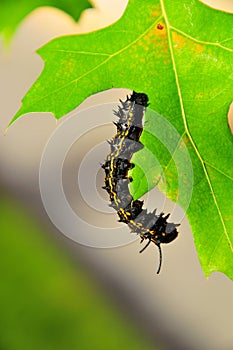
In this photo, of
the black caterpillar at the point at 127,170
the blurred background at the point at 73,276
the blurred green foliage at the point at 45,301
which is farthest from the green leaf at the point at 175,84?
the blurred green foliage at the point at 45,301

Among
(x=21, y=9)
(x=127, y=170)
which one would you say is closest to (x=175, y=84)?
(x=127, y=170)

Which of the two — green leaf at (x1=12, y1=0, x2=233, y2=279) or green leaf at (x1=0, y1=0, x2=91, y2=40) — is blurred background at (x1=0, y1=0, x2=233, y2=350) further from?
green leaf at (x1=12, y1=0, x2=233, y2=279)

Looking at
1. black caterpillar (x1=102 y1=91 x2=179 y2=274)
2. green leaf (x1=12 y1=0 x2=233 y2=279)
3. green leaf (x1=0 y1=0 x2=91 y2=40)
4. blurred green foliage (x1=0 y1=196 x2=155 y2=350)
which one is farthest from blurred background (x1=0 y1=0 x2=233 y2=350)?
green leaf (x1=12 y1=0 x2=233 y2=279)

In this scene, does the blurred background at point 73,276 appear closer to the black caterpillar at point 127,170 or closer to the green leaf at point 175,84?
the black caterpillar at point 127,170

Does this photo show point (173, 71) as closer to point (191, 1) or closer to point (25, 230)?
point (191, 1)

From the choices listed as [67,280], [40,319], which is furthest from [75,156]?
[40,319]

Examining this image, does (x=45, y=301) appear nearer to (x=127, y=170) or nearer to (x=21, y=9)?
(x=21, y=9)
